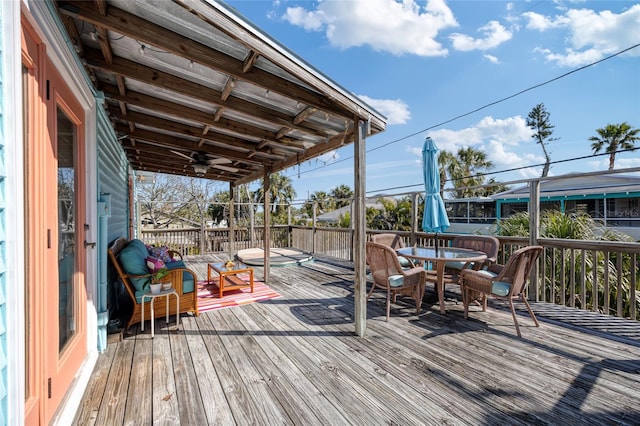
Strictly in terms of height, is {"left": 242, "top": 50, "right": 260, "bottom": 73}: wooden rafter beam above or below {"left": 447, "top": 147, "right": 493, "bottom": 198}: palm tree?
below

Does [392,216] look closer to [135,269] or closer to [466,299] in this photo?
[466,299]

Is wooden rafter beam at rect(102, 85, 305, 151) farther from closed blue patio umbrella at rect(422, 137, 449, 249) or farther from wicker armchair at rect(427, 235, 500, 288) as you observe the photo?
wicker armchair at rect(427, 235, 500, 288)

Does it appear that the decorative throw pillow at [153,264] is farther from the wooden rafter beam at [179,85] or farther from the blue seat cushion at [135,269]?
the wooden rafter beam at [179,85]

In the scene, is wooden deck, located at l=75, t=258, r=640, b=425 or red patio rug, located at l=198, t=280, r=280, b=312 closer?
wooden deck, located at l=75, t=258, r=640, b=425

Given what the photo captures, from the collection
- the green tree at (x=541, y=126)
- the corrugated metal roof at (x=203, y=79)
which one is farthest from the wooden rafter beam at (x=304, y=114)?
the green tree at (x=541, y=126)

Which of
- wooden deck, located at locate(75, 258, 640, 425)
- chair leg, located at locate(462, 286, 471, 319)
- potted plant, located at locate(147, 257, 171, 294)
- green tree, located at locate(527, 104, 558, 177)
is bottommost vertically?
wooden deck, located at locate(75, 258, 640, 425)

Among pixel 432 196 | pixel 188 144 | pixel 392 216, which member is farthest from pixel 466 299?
pixel 392 216

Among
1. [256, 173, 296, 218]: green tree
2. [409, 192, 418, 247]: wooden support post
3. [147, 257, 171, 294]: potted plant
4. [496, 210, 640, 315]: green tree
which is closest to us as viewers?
[147, 257, 171, 294]: potted plant

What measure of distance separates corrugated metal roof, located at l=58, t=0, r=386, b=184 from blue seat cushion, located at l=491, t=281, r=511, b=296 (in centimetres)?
233

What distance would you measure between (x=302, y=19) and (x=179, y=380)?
7.77 metres

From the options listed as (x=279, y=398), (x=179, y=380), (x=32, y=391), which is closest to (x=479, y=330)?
(x=279, y=398)

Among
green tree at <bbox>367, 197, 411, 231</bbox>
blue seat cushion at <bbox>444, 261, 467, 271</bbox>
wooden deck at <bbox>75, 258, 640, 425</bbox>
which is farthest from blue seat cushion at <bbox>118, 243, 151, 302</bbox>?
green tree at <bbox>367, 197, 411, 231</bbox>

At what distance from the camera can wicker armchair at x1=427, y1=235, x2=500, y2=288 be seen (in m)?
3.96

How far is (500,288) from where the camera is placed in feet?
10.1
